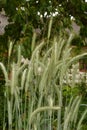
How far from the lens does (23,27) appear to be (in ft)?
14.0

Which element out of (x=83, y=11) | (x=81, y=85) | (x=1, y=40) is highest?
(x=83, y=11)

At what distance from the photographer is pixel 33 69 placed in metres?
2.29

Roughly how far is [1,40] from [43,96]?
7.44 feet

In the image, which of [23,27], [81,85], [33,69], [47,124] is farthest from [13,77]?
[81,85]

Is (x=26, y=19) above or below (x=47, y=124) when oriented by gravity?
above

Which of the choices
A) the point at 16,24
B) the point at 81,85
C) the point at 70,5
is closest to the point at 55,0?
the point at 70,5

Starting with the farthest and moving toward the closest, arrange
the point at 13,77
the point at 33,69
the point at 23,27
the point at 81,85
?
the point at 81,85, the point at 23,27, the point at 33,69, the point at 13,77

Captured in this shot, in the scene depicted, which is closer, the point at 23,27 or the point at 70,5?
the point at 23,27

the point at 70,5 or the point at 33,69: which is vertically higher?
the point at 70,5

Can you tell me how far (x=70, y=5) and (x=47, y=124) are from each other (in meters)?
2.68

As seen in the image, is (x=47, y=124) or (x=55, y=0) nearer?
(x=47, y=124)

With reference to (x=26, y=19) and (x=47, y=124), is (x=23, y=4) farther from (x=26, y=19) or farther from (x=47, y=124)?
(x=47, y=124)

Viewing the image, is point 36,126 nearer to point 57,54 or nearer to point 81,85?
point 57,54

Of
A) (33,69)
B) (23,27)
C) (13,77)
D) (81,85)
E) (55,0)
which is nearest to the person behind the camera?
(13,77)
